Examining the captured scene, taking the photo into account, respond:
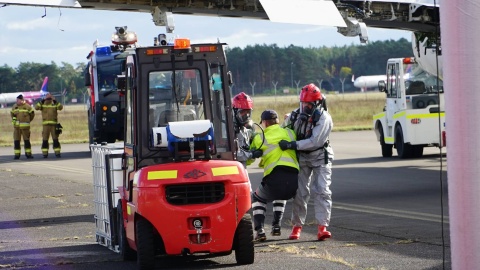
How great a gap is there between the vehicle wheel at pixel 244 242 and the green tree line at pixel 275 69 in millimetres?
135121

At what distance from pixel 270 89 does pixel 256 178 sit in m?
151

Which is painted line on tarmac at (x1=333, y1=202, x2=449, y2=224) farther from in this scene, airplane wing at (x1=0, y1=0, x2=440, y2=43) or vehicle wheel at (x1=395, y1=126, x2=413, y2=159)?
vehicle wheel at (x1=395, y1=126, x2=413, y2=159)

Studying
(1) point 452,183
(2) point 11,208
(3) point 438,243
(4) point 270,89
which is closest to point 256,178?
(2) point 11,208

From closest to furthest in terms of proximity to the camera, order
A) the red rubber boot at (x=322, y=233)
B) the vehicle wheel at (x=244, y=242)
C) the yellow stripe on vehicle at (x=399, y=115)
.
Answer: the vehicle wheel at (x=244, y=242), the red rubber boot at (x=322, y=233), the yellow stripe on vehicle at (x=399, y=115)

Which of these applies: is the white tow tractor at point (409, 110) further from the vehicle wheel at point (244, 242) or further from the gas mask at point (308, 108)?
the vehicle wheel at point (244, 242)

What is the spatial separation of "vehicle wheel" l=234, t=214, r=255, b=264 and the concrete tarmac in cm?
10

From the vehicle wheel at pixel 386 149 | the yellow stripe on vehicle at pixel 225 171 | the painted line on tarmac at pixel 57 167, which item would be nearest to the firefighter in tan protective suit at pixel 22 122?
the painted line on tarmac at pixel 57 167

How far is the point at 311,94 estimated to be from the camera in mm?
12031

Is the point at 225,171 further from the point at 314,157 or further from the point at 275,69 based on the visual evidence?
the point at 275,69

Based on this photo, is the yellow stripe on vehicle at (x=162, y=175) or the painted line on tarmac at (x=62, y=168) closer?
the yellow stripe on vehicle at (x=162, y=175)

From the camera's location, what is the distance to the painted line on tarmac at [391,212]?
46.0 feet

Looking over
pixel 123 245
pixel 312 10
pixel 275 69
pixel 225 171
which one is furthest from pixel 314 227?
pixel 275 69

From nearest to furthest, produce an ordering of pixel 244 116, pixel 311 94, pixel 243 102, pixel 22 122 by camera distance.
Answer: pixel 311 94
pixel 243 102
pixel 244 116
pixel 22 122

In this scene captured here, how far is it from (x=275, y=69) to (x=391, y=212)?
529 ft
